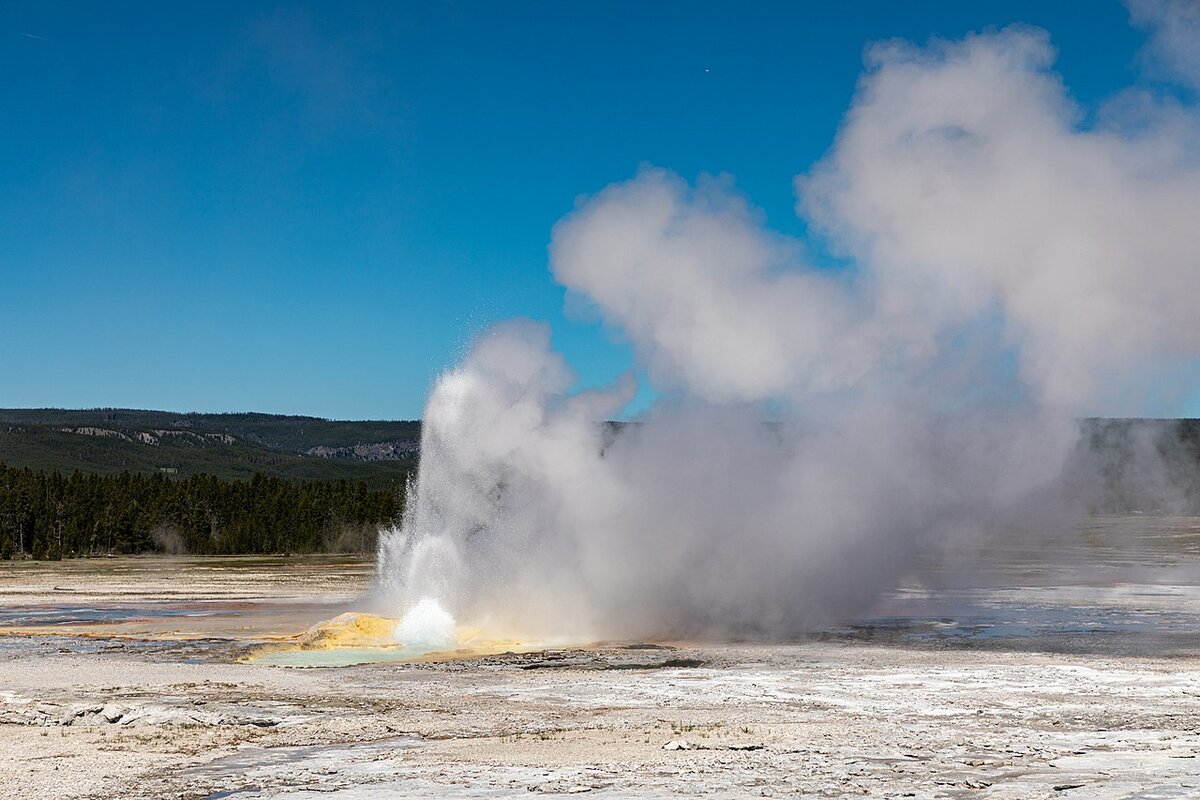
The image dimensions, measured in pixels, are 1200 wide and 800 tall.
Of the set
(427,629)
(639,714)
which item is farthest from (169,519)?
(639,714)

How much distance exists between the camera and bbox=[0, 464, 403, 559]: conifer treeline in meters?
87.4

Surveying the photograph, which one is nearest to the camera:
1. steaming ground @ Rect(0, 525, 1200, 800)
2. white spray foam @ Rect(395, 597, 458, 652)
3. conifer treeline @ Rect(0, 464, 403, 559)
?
steaming ground @ Rect(0, 525, 1200, 800)

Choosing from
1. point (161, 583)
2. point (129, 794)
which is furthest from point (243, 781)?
point (161, 583)

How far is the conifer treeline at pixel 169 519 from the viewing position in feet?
287

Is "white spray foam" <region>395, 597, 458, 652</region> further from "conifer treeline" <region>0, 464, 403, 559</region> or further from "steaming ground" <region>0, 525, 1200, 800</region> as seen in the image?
"conifer treeline" <region>0, 464, 403, 559</region>

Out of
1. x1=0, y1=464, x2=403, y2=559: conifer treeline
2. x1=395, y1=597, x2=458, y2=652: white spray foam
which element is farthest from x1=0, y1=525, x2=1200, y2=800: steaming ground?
x1=0, y1=464, x2=403, y2=559: conifer treeline

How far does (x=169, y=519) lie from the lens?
92500 mm

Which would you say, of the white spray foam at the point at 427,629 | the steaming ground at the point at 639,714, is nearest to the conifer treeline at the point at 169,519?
the steaming ground at the point at 639,714

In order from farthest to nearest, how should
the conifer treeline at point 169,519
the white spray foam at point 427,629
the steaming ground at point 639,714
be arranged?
the conifer treeline at point 169,519 < the white spray foam at point 427,629 < the steaming ground at point 639,714

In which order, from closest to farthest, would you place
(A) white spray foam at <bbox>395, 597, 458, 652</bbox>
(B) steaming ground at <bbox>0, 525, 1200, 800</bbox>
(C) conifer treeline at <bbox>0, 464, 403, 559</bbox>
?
(B) steaming ground at <bbox>0, 525, 1200, 800</bbox>, (A) white spray foam at <bbox>395, 597, 458, 652</bbox>, (C) conifer treeline at <bbox>0, 464, 403, 559</bbox>

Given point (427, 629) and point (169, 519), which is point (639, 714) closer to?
point (427, 629)

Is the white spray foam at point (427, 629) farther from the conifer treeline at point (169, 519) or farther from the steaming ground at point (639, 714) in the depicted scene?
the conifer treeline at point (169, 519)

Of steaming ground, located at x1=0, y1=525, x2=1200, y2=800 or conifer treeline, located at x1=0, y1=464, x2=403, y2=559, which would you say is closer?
steaming ground, located at x1=0, y1=525, x2=1200, y2=800

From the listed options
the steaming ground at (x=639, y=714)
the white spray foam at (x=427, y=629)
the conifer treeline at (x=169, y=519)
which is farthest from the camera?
the conifer treeline at (x=169, y=519)
